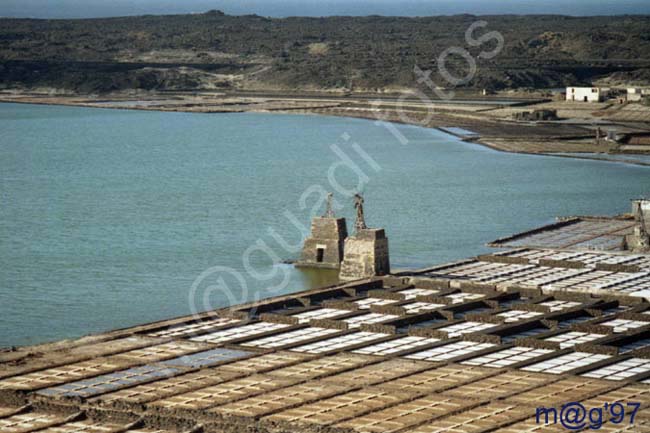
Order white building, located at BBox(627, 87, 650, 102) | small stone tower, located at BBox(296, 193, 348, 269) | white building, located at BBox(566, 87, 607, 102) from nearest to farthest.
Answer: small stone tower, located at BBox(296, 193, 348, 269) → white building, located at BBox(627, 87, 650, 102) → white building, located at BBox(566, 87, 607, 102)

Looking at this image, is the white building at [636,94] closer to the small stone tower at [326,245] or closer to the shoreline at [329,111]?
the shoreline at [329,111]

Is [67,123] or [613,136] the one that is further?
[67,123]

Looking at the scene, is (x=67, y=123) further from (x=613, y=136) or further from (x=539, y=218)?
(x=539, y=218)

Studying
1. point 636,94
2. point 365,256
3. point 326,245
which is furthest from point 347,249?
point 636,94

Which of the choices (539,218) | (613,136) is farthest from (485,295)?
(613,136)

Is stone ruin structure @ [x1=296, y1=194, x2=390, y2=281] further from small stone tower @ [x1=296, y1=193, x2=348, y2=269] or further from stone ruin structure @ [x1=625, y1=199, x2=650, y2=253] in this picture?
stone ruin structure @ [x1=625, y1=199, x2=650, y2=253]

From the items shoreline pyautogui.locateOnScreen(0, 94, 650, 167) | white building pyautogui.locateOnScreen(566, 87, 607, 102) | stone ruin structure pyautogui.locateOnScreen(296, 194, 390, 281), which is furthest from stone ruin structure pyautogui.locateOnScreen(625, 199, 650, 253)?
white building pyautogui.locateOnScreen(566, 87, 607, 102)

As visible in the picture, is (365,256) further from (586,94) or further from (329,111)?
(586,94)
